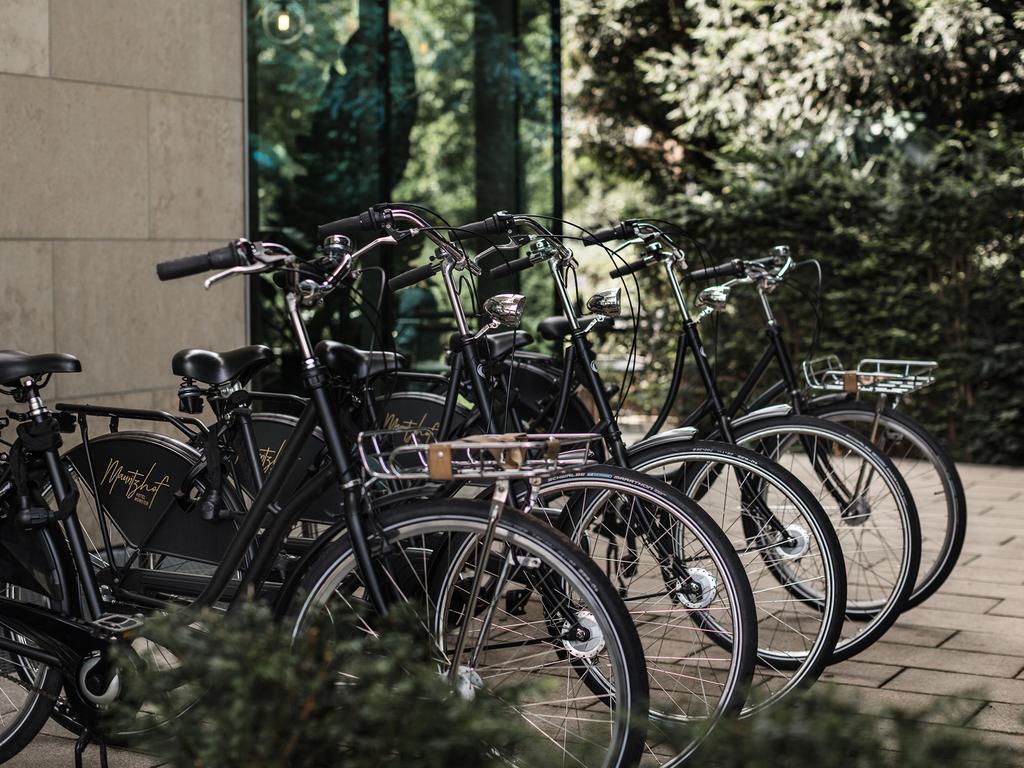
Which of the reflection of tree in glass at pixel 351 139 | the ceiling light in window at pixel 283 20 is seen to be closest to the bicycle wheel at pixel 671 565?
the reflection of tree in glass at pixel 351 139

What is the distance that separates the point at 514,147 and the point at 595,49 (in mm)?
5776

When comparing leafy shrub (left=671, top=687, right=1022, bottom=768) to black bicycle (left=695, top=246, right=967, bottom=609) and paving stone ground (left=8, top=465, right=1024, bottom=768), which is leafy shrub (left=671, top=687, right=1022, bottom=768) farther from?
black bicycle (left=695, top=246, right=967, bottom=609)

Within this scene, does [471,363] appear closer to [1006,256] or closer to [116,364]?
[116,364]

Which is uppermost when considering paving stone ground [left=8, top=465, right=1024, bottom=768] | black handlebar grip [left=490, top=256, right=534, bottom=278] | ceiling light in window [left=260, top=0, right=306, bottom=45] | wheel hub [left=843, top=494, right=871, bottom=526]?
ceiling light in window [left=260, top=0, right=306, bottom=45]

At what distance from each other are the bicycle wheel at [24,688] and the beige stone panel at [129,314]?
158 centimetres

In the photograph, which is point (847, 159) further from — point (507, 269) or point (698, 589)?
point (698, 589)

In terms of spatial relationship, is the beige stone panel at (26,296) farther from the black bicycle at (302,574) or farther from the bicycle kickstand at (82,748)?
the bicycle kickstand at (82,748)

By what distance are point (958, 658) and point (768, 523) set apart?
91cm

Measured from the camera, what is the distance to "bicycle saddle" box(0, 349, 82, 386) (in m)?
2.90

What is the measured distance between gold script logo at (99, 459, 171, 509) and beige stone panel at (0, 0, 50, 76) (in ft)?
5.36

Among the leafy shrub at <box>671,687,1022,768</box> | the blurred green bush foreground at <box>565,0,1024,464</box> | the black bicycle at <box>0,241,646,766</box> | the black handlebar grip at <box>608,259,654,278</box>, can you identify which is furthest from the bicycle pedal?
the blurred green bush foreground at <box>565,0,1024,464</box>

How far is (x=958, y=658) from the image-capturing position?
4.00m

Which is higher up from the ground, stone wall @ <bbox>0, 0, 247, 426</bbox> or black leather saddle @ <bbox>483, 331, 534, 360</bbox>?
stone wall @ <bbox>0, 0, 247, 426</bbox>

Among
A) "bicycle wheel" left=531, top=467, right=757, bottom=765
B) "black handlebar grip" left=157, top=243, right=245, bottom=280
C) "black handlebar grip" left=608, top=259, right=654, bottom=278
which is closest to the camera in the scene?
"black handlebar grip" left=157, top=243, right=245, bottom=280
